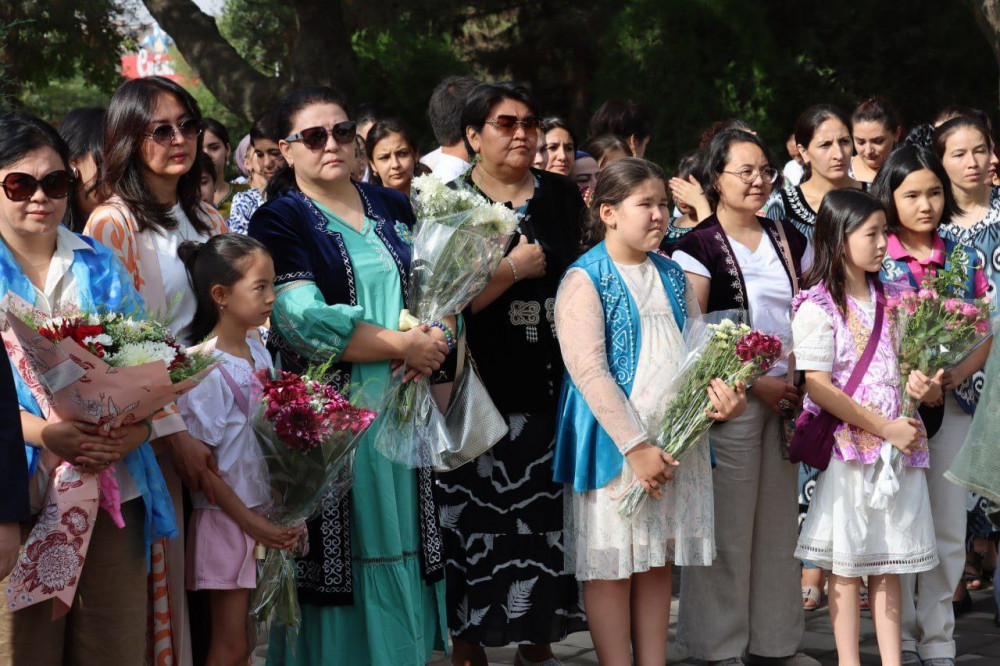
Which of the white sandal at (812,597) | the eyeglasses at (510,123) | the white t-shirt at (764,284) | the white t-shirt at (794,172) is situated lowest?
the white sandal at (812,597)

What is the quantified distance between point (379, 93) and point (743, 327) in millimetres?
10238

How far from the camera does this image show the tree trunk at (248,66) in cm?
1245

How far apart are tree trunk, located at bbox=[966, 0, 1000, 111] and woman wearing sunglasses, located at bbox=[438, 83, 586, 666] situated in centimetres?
685

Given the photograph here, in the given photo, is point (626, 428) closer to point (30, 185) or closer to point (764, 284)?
point (764, 284)

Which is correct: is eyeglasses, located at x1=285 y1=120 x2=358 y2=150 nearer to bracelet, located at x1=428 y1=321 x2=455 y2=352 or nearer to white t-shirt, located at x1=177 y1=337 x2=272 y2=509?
bracelet, located at x1=428 y1=321 x2=455 y2=352

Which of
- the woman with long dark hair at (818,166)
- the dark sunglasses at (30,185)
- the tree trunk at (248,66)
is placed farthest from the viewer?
the tree trunk at (248,66)

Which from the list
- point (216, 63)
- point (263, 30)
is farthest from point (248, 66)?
point (263, 30)

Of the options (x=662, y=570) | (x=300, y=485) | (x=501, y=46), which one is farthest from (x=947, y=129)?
(x=501, y=46)

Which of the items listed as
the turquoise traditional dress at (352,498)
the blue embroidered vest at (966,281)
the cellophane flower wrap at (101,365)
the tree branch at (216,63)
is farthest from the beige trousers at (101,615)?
the tree branch at (216,63)

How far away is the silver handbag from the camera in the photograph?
14.2 feet

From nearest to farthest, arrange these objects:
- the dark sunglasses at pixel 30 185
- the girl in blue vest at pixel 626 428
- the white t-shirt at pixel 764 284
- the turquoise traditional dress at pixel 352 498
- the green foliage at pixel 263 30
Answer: the dark sunglasses at pixel 30 185 → the turquoise traditional dress at pixel 352 498 → the girl in blue vest at pixel 626 428 → the white t-shirt at pixel 764 284 → the green foliage at pixel 263 30

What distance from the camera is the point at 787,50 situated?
41.3 ft

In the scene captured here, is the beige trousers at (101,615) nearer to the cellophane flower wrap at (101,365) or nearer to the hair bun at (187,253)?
the cellophane flower wrap at (101,365)

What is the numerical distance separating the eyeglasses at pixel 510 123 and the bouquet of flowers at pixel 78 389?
1.74m
